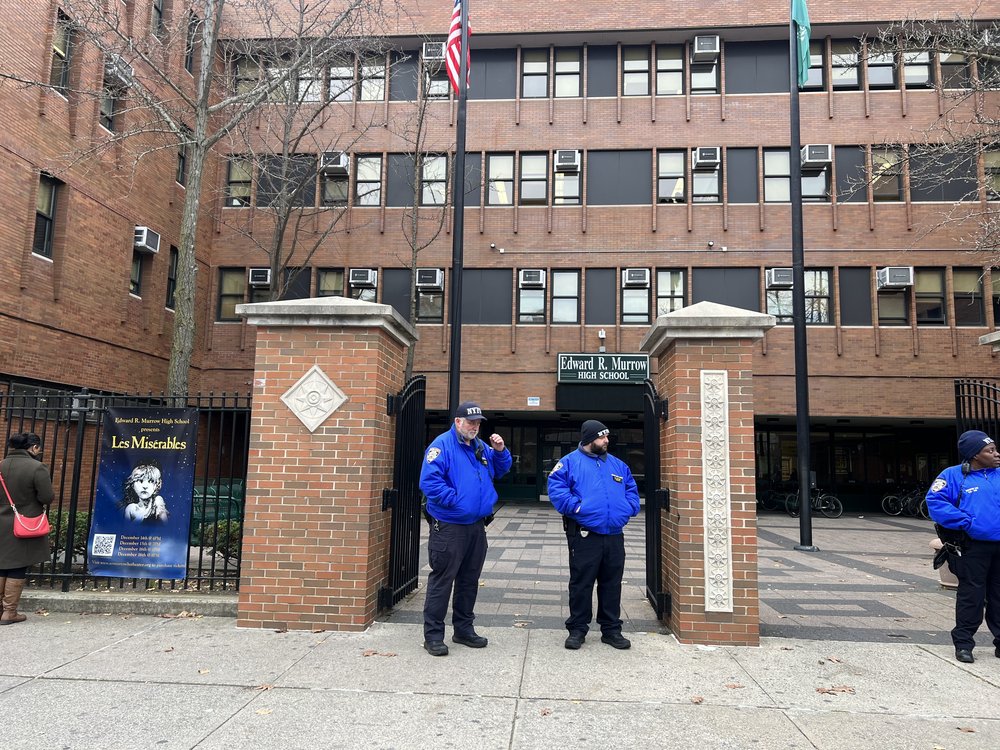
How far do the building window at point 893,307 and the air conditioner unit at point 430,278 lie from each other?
40.1 feet

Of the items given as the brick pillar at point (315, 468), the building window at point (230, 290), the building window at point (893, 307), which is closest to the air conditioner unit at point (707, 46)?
the building window at point (893, 307)

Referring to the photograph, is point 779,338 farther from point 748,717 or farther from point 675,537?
point 748,717

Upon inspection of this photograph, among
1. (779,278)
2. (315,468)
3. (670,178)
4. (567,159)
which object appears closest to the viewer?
(315,468)

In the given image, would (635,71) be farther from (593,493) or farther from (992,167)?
(593,493)

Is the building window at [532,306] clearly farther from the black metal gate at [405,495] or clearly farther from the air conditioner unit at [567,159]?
the black metal gate at [405,495]

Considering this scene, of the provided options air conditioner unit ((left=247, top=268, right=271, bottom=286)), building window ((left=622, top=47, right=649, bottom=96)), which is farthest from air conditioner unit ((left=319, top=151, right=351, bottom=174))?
building window ((left=622, top=47, right=649, bottom=96))

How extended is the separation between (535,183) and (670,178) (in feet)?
12.8

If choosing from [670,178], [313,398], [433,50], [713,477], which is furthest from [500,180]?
[713,477]

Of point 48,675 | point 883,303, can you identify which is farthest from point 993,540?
point 883,303

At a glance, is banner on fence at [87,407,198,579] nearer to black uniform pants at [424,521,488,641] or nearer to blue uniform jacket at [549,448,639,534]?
black uniform pants at [424,521,488,641]

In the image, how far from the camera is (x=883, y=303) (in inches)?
711

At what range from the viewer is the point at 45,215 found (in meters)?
13.8

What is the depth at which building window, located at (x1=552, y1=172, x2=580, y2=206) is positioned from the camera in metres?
19.2

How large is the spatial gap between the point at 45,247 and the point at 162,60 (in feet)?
18.8
